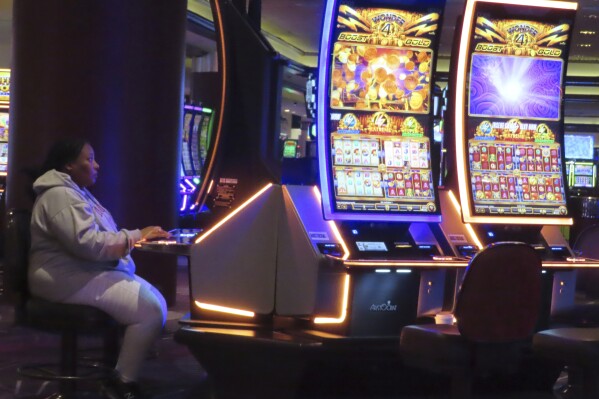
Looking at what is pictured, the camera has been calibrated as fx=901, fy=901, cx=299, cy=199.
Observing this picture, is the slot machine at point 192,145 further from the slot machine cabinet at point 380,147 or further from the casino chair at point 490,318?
the casino chair at point 490,318

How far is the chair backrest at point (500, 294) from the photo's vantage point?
129 inches

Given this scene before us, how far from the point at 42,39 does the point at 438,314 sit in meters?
3.60

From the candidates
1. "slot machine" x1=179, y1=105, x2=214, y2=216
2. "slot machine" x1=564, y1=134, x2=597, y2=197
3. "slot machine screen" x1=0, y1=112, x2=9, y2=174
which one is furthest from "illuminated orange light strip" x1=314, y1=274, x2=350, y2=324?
"slot machine" x1=564, y1=134, x2=597, y2=197

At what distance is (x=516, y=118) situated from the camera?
4.68 meters

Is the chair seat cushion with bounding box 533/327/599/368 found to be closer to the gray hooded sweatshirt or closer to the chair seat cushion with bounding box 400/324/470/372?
the chair seat cushion with bounding box 400/324/470/372

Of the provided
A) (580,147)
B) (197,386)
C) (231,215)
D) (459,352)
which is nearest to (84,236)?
(231,215)

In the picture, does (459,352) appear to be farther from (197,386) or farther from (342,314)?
(197,386)

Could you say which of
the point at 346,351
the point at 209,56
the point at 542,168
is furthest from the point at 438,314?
the point at 209,56

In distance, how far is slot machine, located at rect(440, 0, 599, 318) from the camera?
4543mm

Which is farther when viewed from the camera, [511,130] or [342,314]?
[511,130]

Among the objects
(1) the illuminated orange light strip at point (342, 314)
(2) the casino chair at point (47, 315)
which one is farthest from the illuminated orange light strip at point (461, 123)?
(2) the casino chair at point (47, 315)

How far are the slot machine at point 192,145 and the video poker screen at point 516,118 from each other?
7.62 meters

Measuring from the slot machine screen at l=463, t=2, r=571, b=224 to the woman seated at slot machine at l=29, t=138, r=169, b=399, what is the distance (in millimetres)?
1730

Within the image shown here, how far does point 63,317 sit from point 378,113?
1.77 metres
